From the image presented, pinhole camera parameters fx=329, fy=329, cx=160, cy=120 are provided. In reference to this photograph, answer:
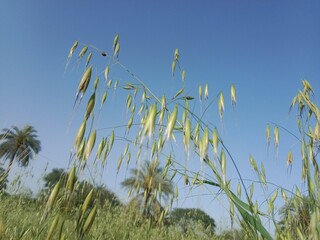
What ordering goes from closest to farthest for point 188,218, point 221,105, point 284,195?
point 221,105 → point 284,195 → point 188,218

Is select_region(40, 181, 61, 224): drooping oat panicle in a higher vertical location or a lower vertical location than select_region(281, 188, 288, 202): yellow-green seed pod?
lower

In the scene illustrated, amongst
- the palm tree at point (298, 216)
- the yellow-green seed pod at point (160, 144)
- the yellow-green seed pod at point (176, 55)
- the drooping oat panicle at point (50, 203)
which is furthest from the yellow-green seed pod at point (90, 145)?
the palm tree at point (298, 216)

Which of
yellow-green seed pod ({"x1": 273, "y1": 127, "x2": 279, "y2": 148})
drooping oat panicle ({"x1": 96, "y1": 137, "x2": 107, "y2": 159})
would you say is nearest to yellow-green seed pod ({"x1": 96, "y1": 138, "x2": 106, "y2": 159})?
drooping oat panicle ({"x1": 96, "y1": 137, "x2": 107, "y2": 159})

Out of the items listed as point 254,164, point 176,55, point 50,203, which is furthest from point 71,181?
point 176,55

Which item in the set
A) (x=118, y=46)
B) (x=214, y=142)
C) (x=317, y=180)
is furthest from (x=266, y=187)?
(x=118, y=46)

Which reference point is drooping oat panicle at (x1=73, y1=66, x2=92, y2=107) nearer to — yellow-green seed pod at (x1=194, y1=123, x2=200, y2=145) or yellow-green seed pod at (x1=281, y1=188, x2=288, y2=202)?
yellow-green seed pod at (x1=194, y1=123, x2=200, y2=145)

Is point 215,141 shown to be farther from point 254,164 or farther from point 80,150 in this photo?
point 80,150

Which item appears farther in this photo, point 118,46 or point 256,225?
point 118,46

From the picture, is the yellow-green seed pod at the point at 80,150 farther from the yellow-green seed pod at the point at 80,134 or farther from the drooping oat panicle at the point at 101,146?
the drooping oat panicle at the point at 101,146

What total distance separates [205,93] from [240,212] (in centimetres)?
78

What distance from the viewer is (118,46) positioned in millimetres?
1655

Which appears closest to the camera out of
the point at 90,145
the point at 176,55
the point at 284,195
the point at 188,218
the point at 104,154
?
the point at 90,145

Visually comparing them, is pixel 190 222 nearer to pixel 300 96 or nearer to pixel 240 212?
pixel 300 96

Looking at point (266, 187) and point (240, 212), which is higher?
point (266, 187)
